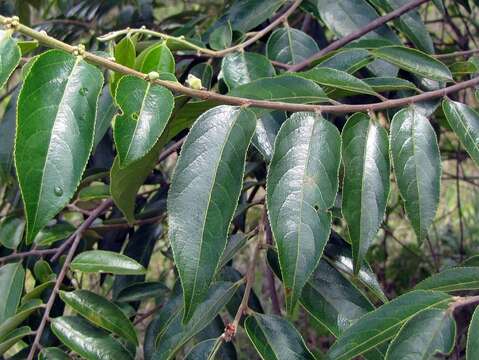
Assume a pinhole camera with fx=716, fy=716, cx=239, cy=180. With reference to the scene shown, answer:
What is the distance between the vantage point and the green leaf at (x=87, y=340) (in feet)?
2.76

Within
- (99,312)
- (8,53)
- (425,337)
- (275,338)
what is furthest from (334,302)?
(8,53)

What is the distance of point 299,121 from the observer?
0.70m

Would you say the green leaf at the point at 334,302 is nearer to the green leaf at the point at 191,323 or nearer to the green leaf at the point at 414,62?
the green leaf at the point at 191,323

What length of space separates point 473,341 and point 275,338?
214 millimetres

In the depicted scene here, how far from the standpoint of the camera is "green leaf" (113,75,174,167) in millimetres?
622

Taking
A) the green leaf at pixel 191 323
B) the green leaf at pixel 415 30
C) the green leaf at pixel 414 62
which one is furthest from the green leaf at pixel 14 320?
the green leaf at pixel 415 30

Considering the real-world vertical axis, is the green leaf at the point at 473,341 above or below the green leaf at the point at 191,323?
above

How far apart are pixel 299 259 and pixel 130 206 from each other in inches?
14.1

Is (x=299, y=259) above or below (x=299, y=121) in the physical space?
below

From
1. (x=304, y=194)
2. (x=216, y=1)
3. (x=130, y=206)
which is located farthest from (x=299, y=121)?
(x=216, y=1)

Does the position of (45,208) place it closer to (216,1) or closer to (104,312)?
(104,312)

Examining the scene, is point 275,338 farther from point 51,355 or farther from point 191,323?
point 51,355

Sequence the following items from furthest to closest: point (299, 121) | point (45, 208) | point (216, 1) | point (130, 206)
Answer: point (216, 1), point (130, 206), point (299, 121), point (45, 208)

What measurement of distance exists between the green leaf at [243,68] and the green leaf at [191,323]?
281 millimetres
